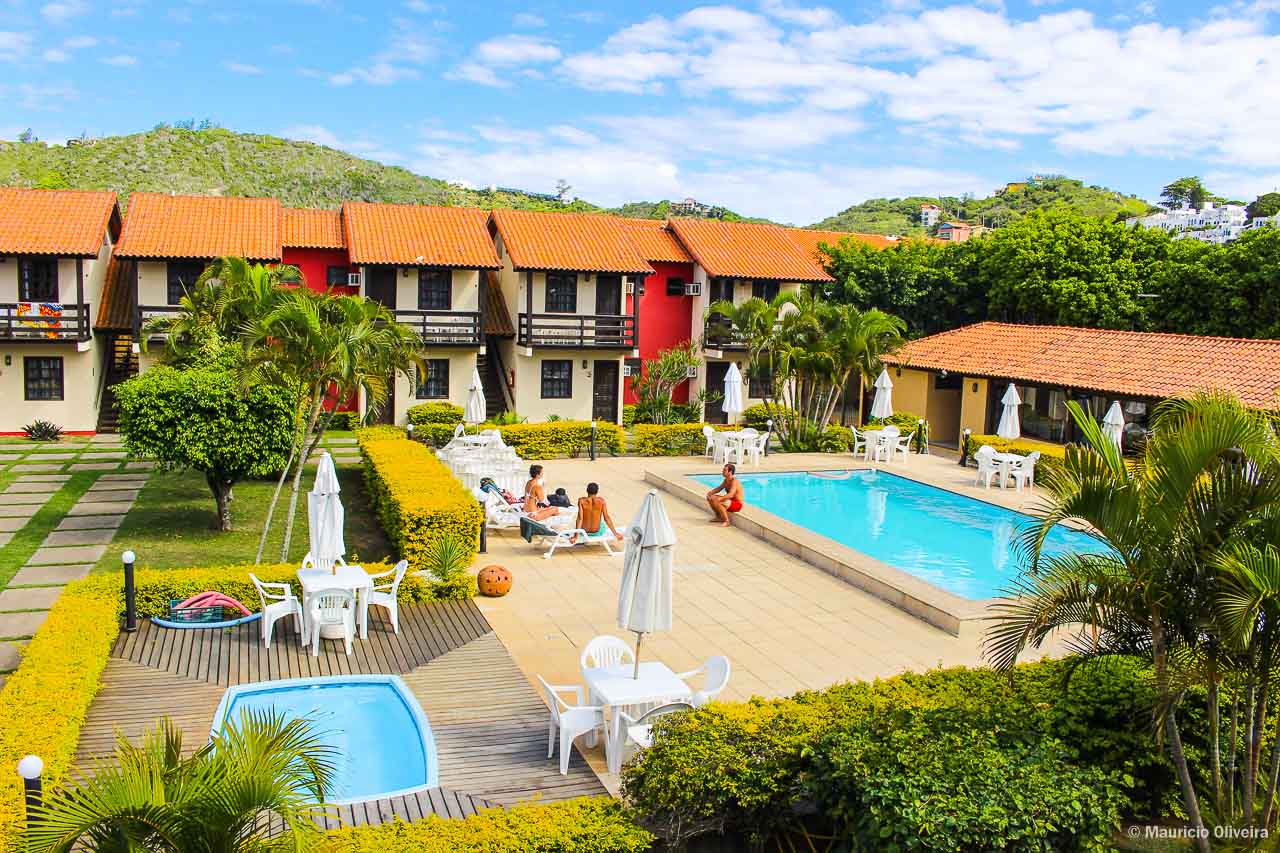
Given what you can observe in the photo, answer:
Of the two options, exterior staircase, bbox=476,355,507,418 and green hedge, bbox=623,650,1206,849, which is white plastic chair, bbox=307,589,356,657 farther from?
exterior staircase, bbox=476,355,507,418

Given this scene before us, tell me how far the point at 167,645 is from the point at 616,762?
211 inches

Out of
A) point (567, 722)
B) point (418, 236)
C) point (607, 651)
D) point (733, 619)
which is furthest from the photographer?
point (418, 236)

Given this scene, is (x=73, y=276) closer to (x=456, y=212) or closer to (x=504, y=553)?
(x=456, y=212)

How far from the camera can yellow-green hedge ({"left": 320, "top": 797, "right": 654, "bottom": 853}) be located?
598cm

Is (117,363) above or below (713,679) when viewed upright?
above

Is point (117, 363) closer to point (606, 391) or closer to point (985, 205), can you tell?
point (606, 391)

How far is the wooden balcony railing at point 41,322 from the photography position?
25.1 metres

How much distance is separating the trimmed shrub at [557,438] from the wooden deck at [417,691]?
11724mm

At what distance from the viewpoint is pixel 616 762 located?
812cm

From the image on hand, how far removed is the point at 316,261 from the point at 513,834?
85.8 ft

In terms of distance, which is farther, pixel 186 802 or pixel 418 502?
pixel 418 502

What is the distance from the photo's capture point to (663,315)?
1316 inches

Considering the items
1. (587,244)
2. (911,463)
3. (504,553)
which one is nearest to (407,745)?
(504,553)

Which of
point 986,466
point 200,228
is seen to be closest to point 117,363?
point 200,228
